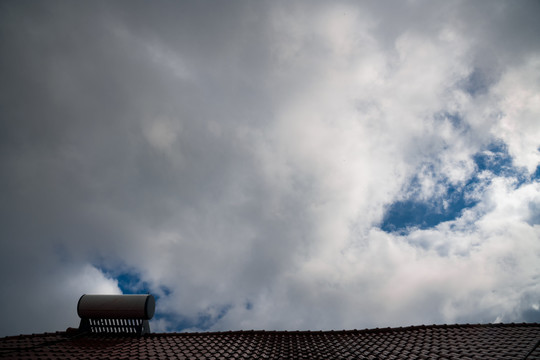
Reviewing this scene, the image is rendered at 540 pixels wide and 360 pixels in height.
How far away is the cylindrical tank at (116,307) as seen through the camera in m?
13.6

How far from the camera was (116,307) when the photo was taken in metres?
13.7

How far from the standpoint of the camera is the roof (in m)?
9.84

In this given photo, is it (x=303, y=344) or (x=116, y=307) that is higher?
(x=116, y=307)

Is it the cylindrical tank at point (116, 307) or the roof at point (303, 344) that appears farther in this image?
the cylindrical tank at point (116, 307)

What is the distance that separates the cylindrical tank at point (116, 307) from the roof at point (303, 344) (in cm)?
96

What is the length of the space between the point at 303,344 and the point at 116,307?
9.57 m

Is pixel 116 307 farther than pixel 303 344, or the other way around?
pixel 116 307

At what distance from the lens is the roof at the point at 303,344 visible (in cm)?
984

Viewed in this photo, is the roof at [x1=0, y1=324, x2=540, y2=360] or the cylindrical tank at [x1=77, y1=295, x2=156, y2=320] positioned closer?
the roof at [x1=0, y1=324, x2=540, y2=360]

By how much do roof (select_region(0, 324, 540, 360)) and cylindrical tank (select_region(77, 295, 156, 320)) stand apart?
0.96 m

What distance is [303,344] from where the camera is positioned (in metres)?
11.8

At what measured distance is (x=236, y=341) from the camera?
12047mm

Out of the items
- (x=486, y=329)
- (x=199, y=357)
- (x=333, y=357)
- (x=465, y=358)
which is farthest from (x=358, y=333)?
(x=199, y=357)

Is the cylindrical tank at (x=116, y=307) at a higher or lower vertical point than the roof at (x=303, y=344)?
higher
